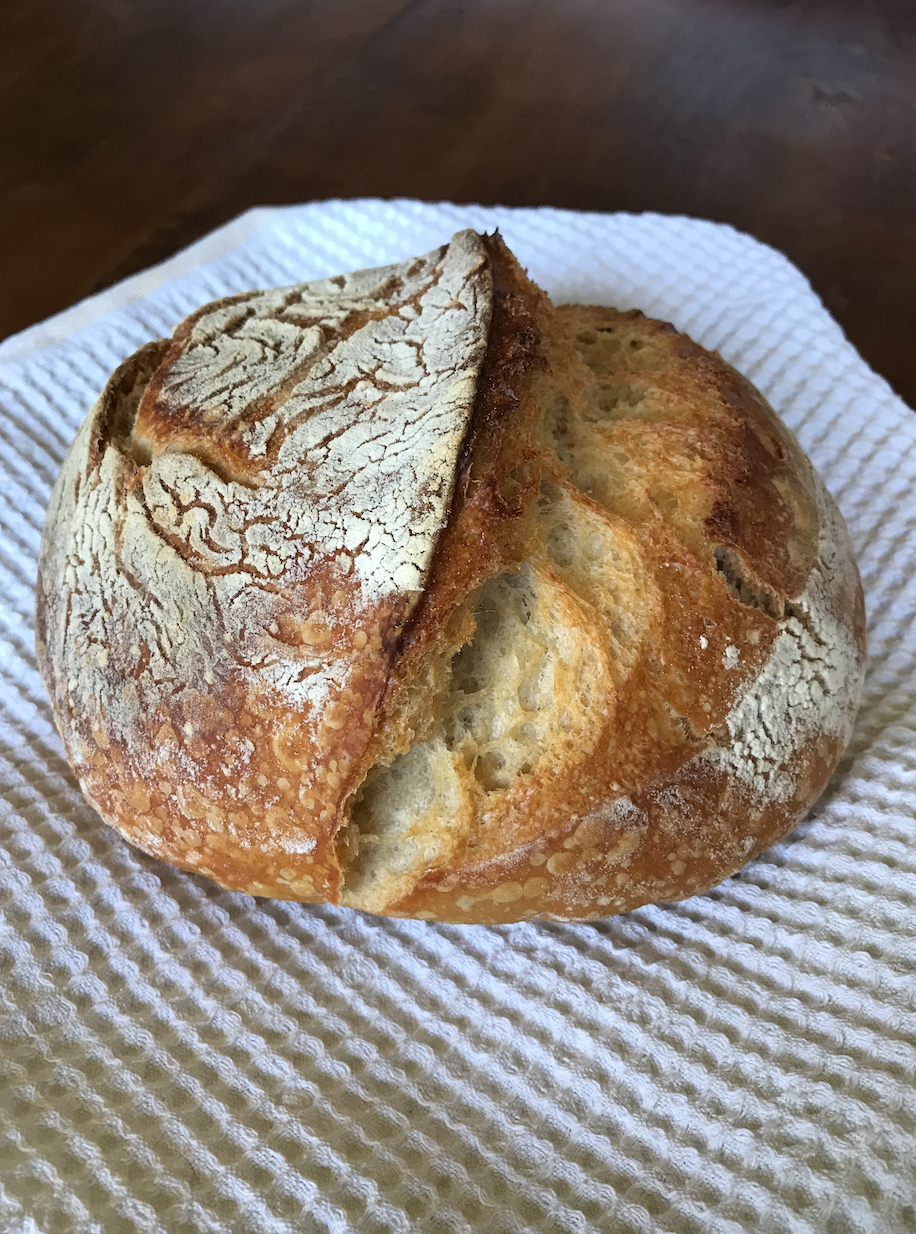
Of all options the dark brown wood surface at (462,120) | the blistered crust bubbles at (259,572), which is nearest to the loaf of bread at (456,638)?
the blistered crust bubbles at (259,572)

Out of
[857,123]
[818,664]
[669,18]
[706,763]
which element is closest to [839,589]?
[818,664]

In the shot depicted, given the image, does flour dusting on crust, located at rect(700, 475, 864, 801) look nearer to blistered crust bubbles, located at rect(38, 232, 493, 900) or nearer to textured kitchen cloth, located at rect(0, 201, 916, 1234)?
textured kitchen cloth, located at rect(0, 201, 916, 1234)

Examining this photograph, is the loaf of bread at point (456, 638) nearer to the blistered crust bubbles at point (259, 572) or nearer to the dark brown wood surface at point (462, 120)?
the blistered crust bubbles at point (259, 572)

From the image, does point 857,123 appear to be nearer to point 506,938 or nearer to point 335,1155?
point 506,938

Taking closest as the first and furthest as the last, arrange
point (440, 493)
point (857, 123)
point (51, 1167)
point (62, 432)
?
point (51, 1167)
point (440, 493)
point (62, 432)
point (857, 123)

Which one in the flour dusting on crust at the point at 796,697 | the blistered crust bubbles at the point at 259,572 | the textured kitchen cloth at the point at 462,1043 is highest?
the blistered crust bubbles at the point at 259,572

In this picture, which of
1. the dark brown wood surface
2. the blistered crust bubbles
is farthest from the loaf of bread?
the dark brown wood surface

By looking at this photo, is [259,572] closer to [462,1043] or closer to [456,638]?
[456,638]
